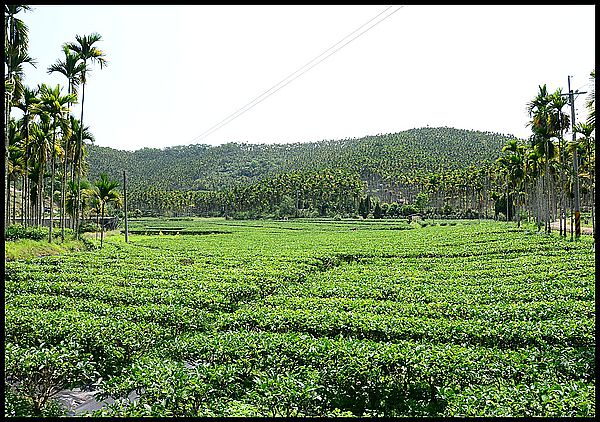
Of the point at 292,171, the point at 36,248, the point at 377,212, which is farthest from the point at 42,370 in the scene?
the point at 292,171

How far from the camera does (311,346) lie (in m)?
7.90

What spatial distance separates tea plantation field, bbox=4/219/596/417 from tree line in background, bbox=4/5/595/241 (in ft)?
34.5

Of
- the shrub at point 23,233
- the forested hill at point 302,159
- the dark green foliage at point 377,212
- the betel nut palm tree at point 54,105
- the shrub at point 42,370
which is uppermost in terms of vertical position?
the forested hill at point 302,159

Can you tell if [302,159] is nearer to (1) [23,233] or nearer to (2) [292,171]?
(2) [292,171]

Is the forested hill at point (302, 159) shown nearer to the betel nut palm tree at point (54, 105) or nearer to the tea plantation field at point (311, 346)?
the betel nut palm tree at point (54, 105)

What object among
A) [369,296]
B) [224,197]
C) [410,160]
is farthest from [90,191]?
[410,160]

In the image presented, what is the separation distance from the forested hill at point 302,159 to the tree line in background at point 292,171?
0.45m

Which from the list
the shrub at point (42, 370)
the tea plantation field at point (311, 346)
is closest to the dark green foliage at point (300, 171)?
the tea plantation field at point (311, 346)

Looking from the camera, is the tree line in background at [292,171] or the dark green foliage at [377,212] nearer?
A: the tree line in background at [292,171]

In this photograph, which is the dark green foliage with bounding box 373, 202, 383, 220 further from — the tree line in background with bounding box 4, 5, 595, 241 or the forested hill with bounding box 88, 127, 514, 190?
the forested hill with bounding box 88, 127, 514, 190

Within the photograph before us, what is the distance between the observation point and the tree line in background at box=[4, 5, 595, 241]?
1193 inches

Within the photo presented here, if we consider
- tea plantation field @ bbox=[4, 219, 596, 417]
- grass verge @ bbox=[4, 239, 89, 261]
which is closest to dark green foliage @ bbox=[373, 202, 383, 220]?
grass verge @ bbox=[4, 239, 89, 261]

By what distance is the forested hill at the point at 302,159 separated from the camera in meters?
119

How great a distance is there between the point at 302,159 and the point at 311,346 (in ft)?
476
